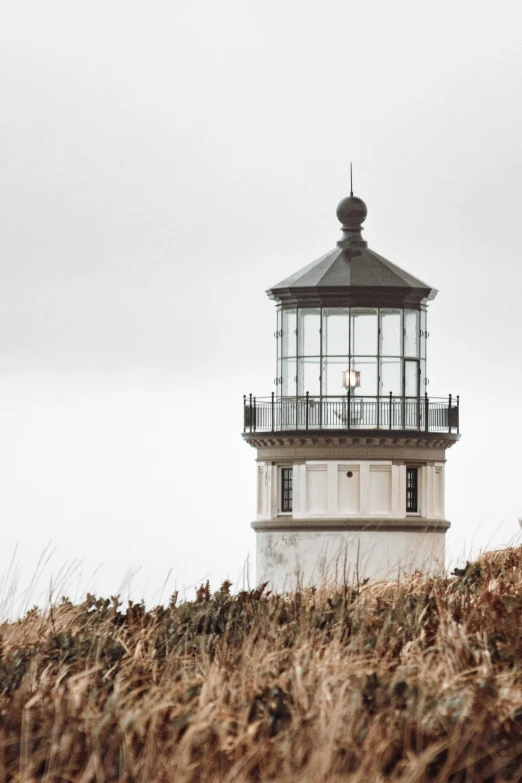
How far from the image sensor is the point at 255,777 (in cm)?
655

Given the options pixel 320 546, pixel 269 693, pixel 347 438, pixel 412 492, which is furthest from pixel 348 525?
pixel 269 693

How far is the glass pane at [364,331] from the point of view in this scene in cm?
3212

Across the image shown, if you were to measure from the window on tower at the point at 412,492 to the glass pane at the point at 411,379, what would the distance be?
158 centimetres

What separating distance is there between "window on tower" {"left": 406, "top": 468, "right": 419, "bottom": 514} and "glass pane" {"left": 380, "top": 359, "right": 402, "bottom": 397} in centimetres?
171

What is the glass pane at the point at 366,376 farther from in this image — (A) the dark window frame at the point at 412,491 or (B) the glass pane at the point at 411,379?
(A) the dark window frame at the point at 412,491

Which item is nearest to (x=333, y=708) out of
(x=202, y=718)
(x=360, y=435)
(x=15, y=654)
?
(x=202, y=718)

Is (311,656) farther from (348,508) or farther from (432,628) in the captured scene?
(348,508)

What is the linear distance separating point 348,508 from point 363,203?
6.37m

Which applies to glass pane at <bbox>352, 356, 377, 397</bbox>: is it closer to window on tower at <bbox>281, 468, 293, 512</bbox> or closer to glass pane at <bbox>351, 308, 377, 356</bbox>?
glass pane at <bbox>351, 308, 377, 356</bbox>

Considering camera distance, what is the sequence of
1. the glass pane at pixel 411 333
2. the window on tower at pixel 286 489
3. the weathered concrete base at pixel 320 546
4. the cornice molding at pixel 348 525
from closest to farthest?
1. the weathered concrete base at pixel 320 546
2. the cornice molding at pixel 348 525
3. the glass pane at pixel 411 333
4. the window on tower at pixel 286 489

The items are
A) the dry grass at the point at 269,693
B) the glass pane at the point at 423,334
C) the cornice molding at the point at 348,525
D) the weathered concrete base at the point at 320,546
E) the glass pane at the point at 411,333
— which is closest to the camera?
the dry grass at the point at 269,693

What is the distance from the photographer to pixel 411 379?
32594mm

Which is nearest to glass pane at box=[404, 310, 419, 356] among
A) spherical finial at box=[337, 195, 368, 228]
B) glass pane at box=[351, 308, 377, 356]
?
glass pane at box=[351, 308, 377, 356]

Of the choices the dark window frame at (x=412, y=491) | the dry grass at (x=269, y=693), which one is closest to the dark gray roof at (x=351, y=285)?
the dark window frame at (x=412, y=491)
